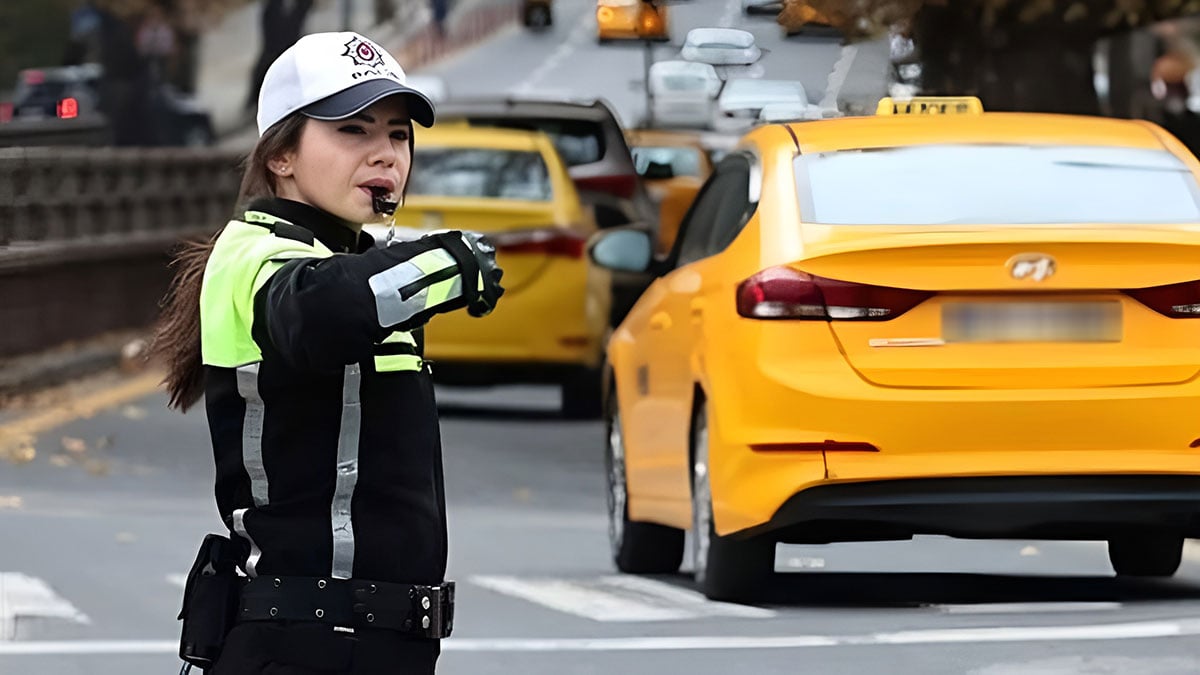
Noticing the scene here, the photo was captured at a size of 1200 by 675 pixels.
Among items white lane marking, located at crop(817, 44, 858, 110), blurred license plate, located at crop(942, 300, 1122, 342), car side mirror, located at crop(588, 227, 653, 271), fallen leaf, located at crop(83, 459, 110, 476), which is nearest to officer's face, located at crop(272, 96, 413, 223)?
blurred license plate, located at crop(942, 300, 1122, 342)

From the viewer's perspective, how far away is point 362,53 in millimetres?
4242

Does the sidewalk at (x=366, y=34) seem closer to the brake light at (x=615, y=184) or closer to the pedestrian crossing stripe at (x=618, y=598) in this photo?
the brake light at (x=615, y=184)

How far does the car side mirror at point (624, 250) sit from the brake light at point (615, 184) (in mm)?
8579

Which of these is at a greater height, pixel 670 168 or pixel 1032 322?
pixel 1032 322

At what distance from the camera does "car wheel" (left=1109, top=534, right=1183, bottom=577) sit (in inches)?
383

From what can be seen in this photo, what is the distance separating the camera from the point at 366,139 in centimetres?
420

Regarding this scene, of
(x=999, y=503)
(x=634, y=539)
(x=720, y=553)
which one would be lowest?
(x=634, y=539)

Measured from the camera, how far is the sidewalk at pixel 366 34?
7544cm

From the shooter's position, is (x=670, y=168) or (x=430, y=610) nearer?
(x=430, y=610)

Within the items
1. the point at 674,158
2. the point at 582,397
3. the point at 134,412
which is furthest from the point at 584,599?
the point at 674,158

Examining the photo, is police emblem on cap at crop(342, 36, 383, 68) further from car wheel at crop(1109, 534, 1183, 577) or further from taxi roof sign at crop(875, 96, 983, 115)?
car wheel at crop(1109, 534, 1183, 577)

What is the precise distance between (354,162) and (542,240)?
1270cm

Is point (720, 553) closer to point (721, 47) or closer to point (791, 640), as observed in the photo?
point (791, 640)

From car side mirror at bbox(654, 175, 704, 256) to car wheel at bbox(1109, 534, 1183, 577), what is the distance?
10729 millimetres
